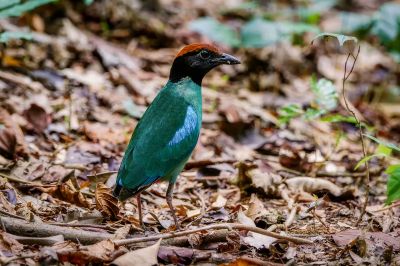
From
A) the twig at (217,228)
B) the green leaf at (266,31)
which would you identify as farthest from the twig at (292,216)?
the green leaf at (266,31)

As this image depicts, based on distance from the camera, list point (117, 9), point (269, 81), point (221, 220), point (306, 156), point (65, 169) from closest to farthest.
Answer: point (221, 220) → point (65, 169) → point (306, 156) → point (269, 81) → point (117, 9)

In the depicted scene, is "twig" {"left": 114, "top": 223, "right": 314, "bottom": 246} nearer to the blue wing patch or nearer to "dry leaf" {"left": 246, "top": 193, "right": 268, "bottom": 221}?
"dry leaf" {"left": 246, "top": 193, "right": 268, "bottom": 221}

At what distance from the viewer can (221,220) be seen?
4637 mm

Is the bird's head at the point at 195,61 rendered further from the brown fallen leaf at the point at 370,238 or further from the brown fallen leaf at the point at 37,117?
the brown fallen leaf at the point at 370,238

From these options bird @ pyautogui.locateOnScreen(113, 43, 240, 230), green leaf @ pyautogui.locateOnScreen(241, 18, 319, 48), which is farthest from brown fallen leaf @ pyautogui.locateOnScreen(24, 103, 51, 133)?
green leaf @ pyautogui.locateOnScreen(241, 18, 319, 48)

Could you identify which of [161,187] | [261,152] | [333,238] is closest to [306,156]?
[261,152]

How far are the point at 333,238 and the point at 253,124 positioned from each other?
2723 mm

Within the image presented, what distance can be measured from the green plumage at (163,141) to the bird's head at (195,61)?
0.42 ft

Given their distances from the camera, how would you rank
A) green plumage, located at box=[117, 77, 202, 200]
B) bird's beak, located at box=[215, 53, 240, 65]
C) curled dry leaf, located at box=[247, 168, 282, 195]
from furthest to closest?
curled dry leaf, located at box=[247, 168, 282, 195]
bird's beak, located at box=[215, 53, 240, 65]
green plumage, located at box=[117, 77, 202, 200]

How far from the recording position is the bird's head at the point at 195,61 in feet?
16.3

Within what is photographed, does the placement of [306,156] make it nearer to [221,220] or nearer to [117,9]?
[221,220]

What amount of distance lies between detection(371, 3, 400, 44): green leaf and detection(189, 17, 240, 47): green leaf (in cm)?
169

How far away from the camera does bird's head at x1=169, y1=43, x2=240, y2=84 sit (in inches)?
195

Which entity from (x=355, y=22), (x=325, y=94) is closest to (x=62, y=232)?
(x=325, y=94)
